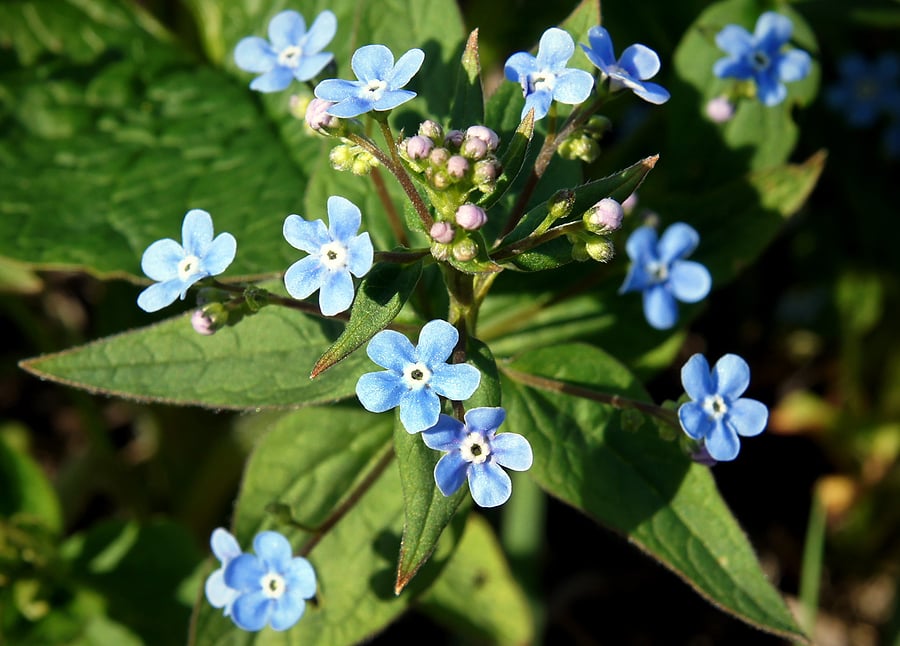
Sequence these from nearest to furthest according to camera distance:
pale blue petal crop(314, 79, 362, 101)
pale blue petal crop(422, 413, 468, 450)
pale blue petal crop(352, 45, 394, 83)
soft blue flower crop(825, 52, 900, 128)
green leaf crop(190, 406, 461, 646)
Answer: pale blue petal crop(422, 413, 468, 450) → pale blue petal crop(314, 79, 362, 101) → pale blue petal crop(352, 45, 394, 83) → green leaf crop(190, 406, 461, 646) → soft blue flower crop(825, 52, 900, 128)

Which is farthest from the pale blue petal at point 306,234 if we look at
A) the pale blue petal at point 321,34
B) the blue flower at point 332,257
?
the pale blue petal at point 321,34

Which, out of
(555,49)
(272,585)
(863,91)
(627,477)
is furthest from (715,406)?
(863,91)

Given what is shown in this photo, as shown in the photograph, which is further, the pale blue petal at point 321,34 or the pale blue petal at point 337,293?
the pale blue petal at point 321,34

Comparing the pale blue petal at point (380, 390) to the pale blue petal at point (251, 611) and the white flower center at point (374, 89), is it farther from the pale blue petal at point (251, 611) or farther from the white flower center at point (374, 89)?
the pale blue petal at point (251, 611)

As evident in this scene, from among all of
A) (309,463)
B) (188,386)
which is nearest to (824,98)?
(309,463)

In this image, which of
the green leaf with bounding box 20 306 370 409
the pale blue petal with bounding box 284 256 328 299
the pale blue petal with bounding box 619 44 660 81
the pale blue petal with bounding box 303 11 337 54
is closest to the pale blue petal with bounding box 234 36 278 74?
the pale blue petal with bounding box 303 11 337 54

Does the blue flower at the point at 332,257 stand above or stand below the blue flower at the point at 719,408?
above

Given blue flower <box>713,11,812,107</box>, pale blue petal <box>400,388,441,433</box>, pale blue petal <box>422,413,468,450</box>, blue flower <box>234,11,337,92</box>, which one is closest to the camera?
pale blue petal <box>400,388,441,433</box>

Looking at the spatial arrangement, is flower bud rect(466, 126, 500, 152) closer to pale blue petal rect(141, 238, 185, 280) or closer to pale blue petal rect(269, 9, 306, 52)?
pale blue petal rect(141, 238, 185, 280)
